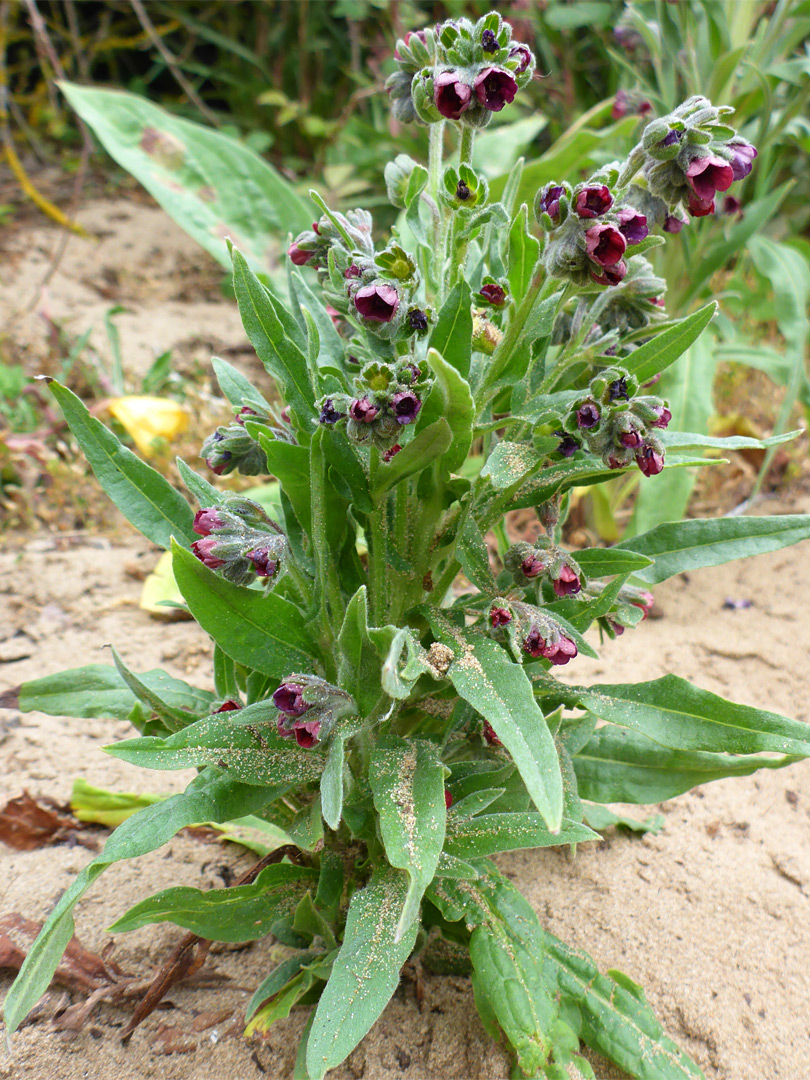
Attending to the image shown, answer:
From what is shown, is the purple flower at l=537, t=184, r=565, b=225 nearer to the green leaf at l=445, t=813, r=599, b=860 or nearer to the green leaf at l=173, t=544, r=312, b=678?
the green leaf at l=173, t=544, r=312, b=678

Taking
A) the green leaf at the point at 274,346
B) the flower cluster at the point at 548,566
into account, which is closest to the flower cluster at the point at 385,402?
the green leaf at the point at 274,346

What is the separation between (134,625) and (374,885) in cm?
149

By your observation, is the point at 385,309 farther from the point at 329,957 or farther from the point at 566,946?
the point at 566,946

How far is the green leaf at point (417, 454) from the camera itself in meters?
1.19

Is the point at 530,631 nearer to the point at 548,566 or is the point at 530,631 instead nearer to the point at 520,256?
the point at 548,566

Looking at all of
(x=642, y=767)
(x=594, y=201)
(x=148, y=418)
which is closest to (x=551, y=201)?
(x=594, y=201)

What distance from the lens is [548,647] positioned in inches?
48.7

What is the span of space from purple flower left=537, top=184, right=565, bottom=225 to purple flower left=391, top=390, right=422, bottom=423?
0.33 meters

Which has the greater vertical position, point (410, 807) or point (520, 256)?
point (520, 256)

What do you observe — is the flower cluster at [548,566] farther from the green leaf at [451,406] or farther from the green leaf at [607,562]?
the green leaf at [451,406]

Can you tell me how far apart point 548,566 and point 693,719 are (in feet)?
1.13

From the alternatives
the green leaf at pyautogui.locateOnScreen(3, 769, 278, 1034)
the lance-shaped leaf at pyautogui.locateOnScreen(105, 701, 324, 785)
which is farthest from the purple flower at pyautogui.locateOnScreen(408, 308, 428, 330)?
the green leaf at pyautogui.locateOnScreen(3, 769, 278, 1034)

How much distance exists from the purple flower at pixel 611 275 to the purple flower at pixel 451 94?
0.31 meters

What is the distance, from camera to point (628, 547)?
160cm
